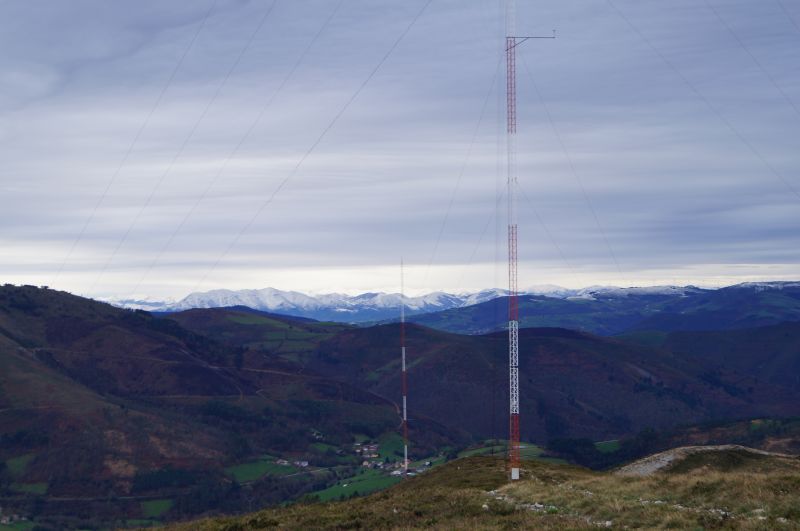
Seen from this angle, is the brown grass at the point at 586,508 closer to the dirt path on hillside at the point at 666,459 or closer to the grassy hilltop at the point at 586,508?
the grassy hilltop at the point at 586,508

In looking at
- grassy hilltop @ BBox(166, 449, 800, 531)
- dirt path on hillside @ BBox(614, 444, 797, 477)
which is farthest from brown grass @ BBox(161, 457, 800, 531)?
dirt path on hillside @ BBox(614, 444, 797, 477)

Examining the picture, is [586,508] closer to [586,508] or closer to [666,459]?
Result: [586,508]

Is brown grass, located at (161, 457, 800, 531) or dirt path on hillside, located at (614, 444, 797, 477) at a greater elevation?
brown grass, located at (161, 457, 800, 531)

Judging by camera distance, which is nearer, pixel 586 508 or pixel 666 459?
pixel 586 508

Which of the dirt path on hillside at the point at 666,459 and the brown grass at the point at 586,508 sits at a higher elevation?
the brown grass at the point at 586,508

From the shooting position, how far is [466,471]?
228ft

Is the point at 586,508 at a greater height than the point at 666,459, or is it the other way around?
the point at 586,508

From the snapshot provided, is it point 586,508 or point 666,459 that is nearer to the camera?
point 586,508

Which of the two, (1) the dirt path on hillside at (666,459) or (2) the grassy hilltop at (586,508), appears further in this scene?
(1) the dirt path on hillside at (666,459)

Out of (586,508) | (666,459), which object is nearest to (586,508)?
(586,508)

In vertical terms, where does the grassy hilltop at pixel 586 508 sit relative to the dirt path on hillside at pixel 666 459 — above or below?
above

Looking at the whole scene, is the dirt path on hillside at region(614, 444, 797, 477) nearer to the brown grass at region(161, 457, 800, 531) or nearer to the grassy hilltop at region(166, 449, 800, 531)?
the brown grass at region(161, 457, 800, 531)

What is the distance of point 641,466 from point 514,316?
19652 millimetres

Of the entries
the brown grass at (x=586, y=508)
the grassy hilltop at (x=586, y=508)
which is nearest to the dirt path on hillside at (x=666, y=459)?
the brown grass at (x=586, y=508)
